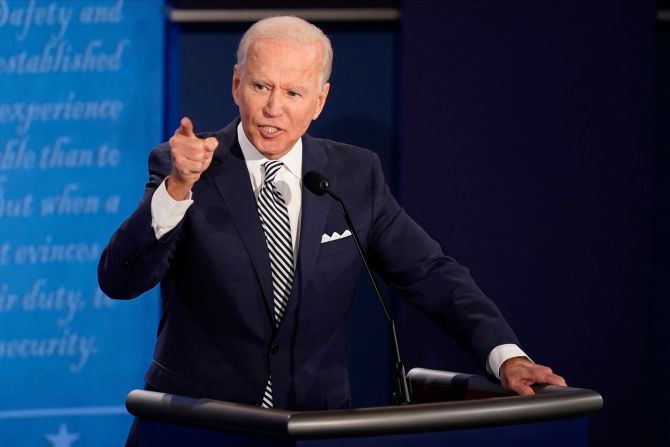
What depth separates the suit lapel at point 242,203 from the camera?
193cm

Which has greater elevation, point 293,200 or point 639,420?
point 293,200

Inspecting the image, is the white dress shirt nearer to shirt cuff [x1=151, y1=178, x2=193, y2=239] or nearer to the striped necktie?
the striped necktie

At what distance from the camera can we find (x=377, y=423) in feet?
4.75

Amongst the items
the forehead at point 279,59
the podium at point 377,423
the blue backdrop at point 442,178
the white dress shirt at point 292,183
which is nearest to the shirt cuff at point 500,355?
the white dress shirt at point 292,183

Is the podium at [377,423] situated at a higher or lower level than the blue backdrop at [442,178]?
lower

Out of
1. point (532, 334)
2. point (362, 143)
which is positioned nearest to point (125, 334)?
point (362, 143)

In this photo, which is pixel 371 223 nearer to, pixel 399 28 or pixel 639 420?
pixel 399 28

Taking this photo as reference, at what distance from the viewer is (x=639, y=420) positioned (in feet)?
11.7

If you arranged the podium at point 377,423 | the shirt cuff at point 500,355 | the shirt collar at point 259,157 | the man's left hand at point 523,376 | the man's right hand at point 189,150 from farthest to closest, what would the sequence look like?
the shirt collar at point 259,157 → the shirt cuff at point 500,355 → the man's left hand at point 523,376 → the man's right hand at point 189,150 → the podium at point 377,423

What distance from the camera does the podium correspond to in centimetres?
142

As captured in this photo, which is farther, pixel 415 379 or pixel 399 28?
pixel 399 28

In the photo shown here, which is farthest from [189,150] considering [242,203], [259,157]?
[259,157]

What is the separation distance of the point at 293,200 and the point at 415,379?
1.44ft

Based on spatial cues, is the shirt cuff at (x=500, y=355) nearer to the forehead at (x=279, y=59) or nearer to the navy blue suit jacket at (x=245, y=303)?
the navy blue suit jacket at (x=245, y=303)
